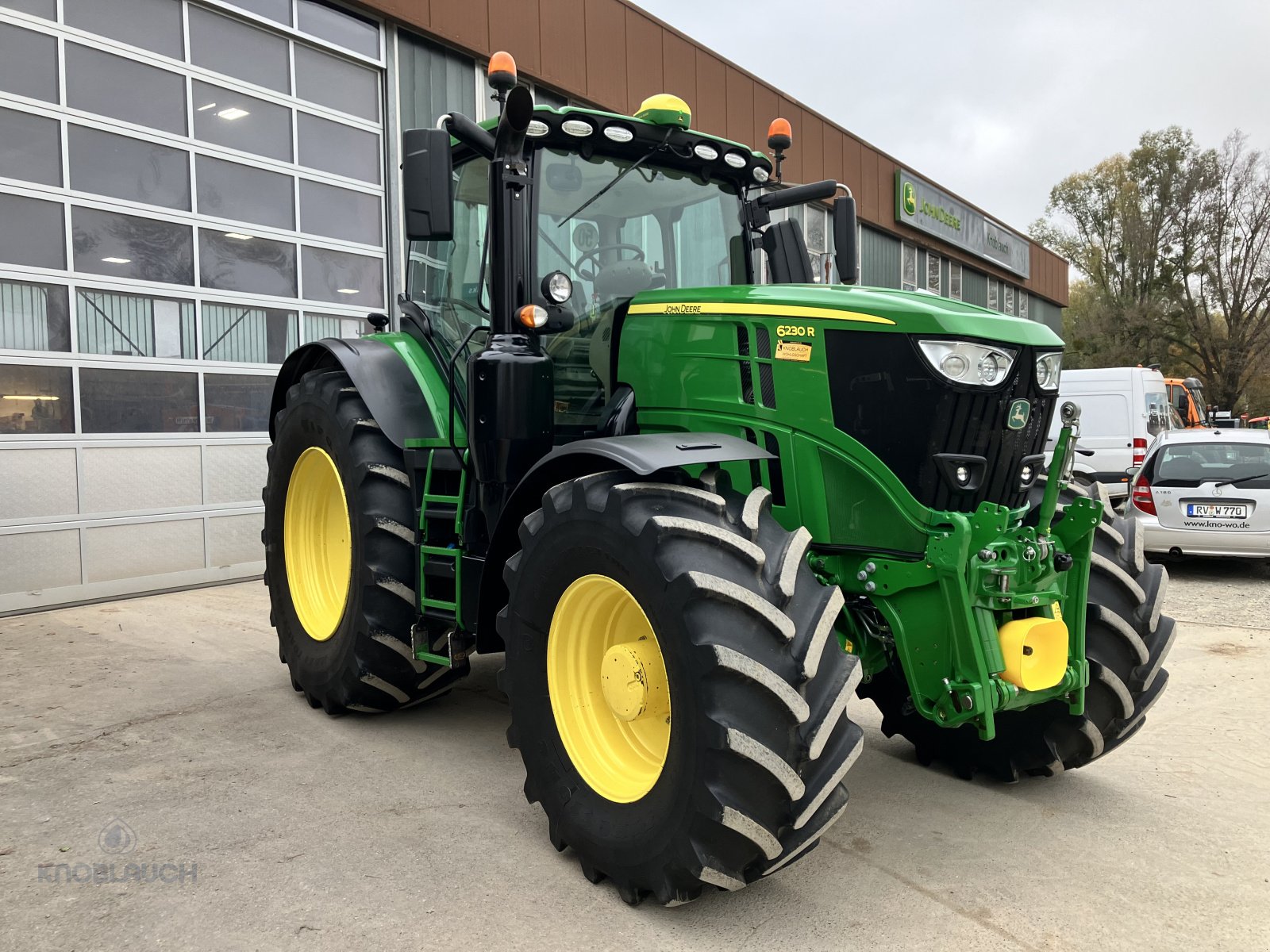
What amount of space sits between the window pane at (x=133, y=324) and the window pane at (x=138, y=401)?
17 cm

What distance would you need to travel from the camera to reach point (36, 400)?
7055 millimetres

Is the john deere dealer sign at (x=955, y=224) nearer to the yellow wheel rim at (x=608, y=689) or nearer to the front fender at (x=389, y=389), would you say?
the front fender at (x=389, y=389)

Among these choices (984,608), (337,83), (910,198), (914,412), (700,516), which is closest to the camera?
(700,516)

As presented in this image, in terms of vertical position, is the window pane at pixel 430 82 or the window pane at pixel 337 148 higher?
the window pane at pixel 430 82

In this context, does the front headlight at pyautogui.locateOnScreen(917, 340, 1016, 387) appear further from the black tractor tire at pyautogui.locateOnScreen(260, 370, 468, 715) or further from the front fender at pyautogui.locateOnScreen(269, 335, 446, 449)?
the black tractor tire at pyautogui.locateOnScreen(260, 370, 468, 715)

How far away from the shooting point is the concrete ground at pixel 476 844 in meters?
2.72

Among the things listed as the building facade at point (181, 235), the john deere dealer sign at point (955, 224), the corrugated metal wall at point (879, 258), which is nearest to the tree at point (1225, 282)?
the john deere dealer sign at point (955, 224)

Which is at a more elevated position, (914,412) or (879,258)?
(879,258)

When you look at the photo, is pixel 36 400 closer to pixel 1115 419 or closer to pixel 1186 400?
pixel 1115 419

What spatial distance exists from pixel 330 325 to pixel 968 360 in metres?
7.25

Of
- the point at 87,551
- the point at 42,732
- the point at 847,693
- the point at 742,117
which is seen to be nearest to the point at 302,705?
the point at 42,732

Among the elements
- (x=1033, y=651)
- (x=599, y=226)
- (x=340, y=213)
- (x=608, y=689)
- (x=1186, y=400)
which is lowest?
(x=608, y=689)

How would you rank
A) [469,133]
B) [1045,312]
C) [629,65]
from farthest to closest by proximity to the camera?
[1045,312] < [629,65] < [469,133]

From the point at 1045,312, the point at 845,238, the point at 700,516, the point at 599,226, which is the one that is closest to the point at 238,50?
the point at 599,226
